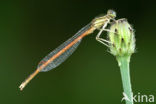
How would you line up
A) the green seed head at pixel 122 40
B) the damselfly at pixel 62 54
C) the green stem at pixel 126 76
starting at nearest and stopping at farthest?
the green stem at pixel 126 76
the green seed head at pixel 122 40
the damselfly at pixel 62 54

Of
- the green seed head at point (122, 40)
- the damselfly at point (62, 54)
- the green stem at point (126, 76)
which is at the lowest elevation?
the damselfly at point (62, 54)

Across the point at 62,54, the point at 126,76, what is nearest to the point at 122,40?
the point at 126,76

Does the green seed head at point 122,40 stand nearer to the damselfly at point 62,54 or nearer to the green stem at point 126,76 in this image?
the green stem at point 126,76

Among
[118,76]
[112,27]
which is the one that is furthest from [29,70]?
[112,27]

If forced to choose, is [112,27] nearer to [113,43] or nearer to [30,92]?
[113,43]

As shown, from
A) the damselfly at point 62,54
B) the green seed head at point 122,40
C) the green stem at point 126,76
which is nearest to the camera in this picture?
the green stem at point 126,76

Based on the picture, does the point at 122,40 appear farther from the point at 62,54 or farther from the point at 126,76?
the point at 62,54

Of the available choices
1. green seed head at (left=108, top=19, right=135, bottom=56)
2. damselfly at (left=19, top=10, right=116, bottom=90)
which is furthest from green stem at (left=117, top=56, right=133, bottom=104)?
damselfly at (left=19, top=10, right=116, bottom=90)

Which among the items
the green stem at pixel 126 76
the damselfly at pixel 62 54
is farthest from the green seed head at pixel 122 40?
the damselfly at pixel 62 54
